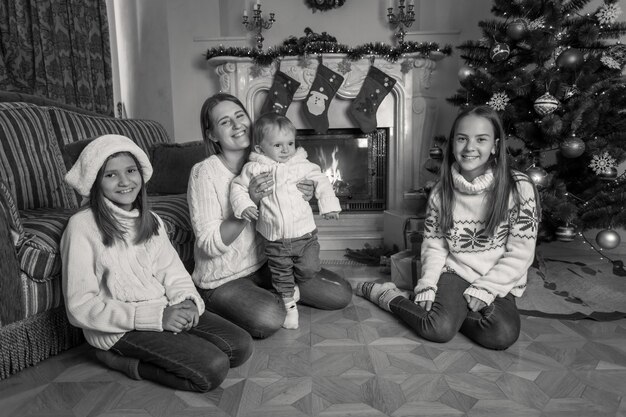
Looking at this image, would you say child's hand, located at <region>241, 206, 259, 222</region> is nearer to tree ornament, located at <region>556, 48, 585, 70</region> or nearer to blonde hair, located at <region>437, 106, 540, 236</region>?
blonde hair, located at <region>437, 106, 540, 236</region>

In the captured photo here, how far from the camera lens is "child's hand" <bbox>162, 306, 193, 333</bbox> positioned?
4.25 feet

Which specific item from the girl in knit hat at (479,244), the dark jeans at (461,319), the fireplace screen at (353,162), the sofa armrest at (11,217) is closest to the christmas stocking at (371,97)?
the fireplace screen at (353,162)

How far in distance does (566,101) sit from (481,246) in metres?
1.01

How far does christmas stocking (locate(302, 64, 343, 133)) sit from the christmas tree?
49.1 inches

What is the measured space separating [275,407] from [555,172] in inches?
73.5

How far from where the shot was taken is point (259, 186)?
1551 millimetres

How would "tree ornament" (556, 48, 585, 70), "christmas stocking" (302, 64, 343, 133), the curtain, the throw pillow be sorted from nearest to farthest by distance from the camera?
"tree ornament" (556, 48, 585, 70) < the throw pillow < the curtain < "christmas stocking" (302, 64, 343, 133)

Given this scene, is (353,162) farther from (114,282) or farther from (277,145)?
(114,282)

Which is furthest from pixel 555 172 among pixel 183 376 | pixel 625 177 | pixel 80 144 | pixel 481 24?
pixel 80 144

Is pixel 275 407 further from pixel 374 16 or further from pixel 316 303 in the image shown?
pixel 374 16

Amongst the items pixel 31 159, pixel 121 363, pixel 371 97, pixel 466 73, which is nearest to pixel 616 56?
pixel 466 73

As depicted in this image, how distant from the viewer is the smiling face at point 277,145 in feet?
5.21

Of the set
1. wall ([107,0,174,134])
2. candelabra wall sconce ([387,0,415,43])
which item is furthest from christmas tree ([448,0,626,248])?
wall ([107,0,174,134])

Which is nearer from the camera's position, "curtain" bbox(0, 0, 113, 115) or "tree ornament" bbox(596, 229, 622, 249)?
"tree ornament" bbox(596, 229, 622, 249)
